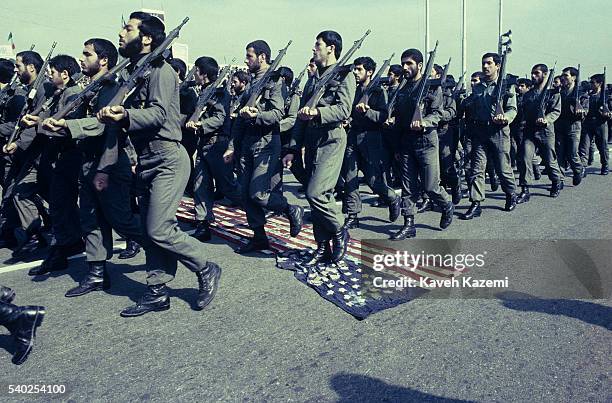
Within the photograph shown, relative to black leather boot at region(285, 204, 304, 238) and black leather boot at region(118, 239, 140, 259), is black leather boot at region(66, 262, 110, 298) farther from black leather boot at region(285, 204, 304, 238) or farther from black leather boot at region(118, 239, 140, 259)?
black leather boot at region(285, 204, 304, 238)

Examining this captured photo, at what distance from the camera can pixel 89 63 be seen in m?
4.28

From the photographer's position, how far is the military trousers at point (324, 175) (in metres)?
4.68

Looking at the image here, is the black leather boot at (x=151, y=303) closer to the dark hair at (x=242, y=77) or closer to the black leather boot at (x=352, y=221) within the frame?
the black leather boot at (x=352, y=221)

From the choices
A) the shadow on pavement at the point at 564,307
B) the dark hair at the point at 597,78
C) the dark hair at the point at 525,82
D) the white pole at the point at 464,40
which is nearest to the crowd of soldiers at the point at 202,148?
the dark hair at the point at 525,82

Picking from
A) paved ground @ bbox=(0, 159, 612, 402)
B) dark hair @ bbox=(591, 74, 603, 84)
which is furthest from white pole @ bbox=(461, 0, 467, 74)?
paved ground @ bbox=(0, 159, 612, 402)

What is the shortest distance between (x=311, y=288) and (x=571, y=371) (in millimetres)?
2000

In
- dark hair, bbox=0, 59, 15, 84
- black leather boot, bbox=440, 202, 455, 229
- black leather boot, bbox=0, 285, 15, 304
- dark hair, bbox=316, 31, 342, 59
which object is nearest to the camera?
black leather boot, bbox=0, 285, 15, 304

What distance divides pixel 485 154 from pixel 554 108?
2116mm

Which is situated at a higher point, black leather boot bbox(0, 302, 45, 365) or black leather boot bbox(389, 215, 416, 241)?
black leather boot bbox(389, 215, 416, 241)

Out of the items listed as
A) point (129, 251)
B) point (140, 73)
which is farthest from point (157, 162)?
point (129, 251)

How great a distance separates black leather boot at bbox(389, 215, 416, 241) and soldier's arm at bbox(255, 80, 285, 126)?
1.85 meters

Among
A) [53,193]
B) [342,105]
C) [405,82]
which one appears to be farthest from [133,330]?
[405,82]

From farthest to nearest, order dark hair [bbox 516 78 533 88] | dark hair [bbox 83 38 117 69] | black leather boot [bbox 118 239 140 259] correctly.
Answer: dark hair [bbox 516 78 533 88], black leather boot [bbox 118 239 140 259], dark hair [bbox 83 38 117 69]

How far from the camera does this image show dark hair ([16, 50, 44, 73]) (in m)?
5.59
